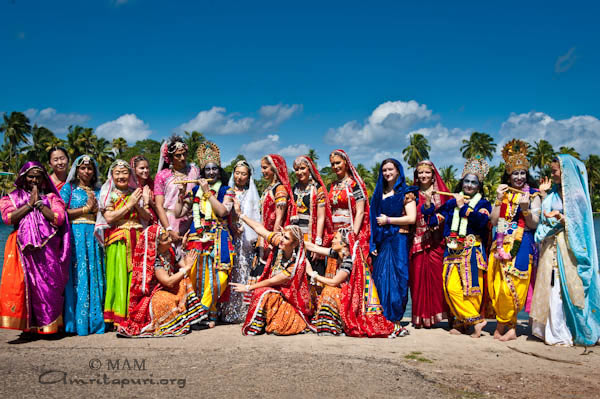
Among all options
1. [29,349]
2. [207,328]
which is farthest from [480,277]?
[29,349]

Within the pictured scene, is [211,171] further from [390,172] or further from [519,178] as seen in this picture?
[519,178]

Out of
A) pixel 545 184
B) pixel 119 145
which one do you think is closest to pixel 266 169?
pixel 545 184

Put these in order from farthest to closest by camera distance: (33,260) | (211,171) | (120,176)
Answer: (211,171)
(120,176)
(33,260)

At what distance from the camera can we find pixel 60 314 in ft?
17.2

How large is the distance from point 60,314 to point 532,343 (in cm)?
539

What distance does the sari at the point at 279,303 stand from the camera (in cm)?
535

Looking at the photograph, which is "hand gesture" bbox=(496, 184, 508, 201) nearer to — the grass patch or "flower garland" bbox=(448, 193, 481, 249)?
"flower garland" bbox=(448, 193, 481, 249)

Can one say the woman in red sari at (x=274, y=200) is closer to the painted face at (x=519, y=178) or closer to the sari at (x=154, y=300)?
the sari at (x=154, y=300)

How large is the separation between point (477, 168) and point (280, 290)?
283cm

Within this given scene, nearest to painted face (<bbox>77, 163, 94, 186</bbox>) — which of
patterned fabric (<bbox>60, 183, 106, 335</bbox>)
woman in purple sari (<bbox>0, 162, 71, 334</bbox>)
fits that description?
patterned fabric (<bbox>60, 183, 106, 335</bbox>)

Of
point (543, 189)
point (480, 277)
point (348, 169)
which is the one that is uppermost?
point (348, 169)

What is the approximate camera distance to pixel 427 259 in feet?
19.1

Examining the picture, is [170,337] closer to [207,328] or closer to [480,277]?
[207,328]

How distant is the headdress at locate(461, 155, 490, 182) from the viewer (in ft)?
18.5
